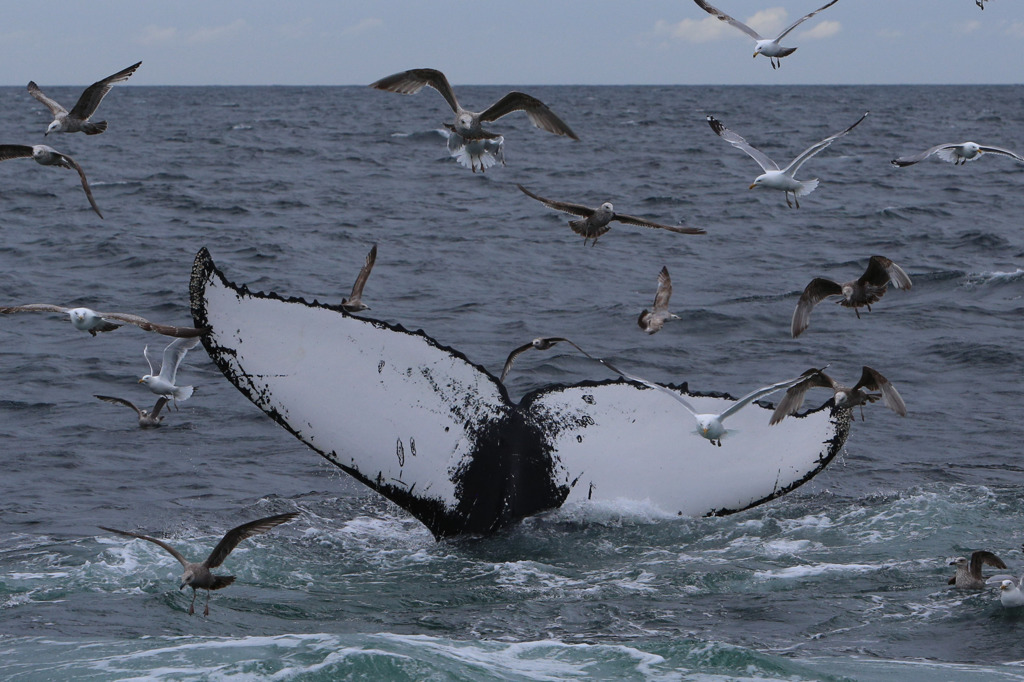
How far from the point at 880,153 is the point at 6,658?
46413mm

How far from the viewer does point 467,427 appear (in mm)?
6430

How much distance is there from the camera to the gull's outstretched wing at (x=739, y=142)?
10148 millimetres

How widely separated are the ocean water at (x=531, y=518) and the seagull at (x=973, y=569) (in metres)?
0.08

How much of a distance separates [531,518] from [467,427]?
2.85 feet

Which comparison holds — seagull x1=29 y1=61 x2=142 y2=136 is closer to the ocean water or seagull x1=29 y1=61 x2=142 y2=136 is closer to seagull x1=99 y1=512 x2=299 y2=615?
the ocean water

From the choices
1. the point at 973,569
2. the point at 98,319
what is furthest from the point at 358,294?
the point at 973,569

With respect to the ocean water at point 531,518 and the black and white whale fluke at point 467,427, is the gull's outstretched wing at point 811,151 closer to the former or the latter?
the ocean water at point 531,518

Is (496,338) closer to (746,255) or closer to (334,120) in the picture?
(746,255)

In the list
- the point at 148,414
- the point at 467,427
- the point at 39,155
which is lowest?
the point at 148,414

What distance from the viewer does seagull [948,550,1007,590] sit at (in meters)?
7.20

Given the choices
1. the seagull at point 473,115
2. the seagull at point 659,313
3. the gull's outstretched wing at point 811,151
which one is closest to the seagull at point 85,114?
the seagull at point 473,115

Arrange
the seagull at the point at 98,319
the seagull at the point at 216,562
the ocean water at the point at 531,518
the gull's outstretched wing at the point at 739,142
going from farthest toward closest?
the gull's outstretched wing at the point at 739,142 → the seagull at the point at 98,319 → the ocean water at the point at 531,518 → the seagull at the point at 216,562

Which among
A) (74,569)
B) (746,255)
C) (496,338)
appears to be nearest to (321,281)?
(496,338)

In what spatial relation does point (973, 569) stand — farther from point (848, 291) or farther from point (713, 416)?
point (848, 291)
